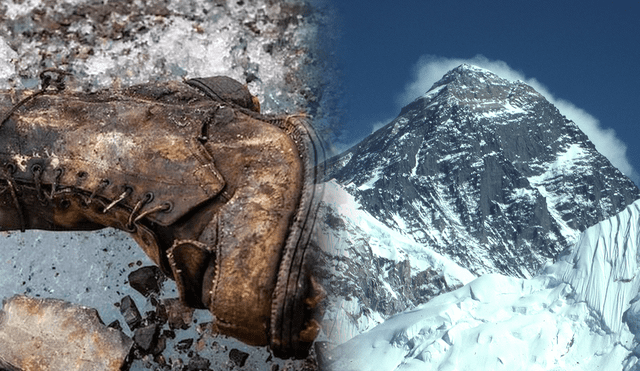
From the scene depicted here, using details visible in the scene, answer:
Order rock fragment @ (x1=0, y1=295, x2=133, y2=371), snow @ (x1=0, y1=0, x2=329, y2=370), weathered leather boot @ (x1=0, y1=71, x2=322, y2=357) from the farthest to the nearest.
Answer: snow @ (x1=0, y1=0, x2=329, y2=370)
rock fragment @ (x1=0, y1=295, x2=133, y2=371)
weathered leather boot @ (x1=0, y1=71, x2=322, y2=357)

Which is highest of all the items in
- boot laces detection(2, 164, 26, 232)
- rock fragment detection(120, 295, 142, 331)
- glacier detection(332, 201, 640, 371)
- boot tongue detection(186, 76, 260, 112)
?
boot tongue detection(186, 76, 260, 112)

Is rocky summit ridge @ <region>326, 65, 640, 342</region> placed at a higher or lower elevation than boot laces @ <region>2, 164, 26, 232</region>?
lower

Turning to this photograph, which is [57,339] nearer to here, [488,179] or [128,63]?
[128,63]

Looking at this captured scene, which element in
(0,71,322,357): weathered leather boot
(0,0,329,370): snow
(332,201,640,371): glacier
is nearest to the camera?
(0,71,322,357): weathered leather boot

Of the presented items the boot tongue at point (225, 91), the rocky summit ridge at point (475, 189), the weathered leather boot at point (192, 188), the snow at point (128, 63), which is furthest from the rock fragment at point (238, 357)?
the rocky summit ridge at point (475, 189)

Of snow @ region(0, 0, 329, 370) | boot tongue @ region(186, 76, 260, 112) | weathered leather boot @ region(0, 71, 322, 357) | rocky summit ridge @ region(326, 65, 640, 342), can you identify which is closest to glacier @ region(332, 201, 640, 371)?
rocky summit ridge @ region(326, 65, 640, 342)

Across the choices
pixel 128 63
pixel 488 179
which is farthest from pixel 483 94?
pixel 128 63

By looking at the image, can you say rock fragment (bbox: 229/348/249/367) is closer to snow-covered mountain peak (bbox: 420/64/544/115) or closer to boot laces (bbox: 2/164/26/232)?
boot laces (bbox: 2/164/26/232)
